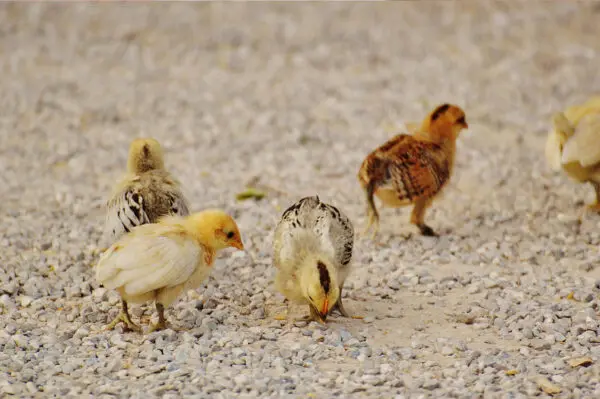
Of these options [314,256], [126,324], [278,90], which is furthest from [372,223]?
[278,90]

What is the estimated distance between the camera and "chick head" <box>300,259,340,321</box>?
529 centimetres

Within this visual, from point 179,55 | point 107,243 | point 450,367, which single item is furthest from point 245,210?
point 179,55

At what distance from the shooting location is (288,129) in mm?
9562

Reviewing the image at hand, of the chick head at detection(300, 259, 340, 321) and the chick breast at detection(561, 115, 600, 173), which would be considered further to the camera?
the chick breast at detection(561, 115, 600, 173)

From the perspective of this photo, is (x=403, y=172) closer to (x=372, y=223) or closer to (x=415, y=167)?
(x=415, y=167)

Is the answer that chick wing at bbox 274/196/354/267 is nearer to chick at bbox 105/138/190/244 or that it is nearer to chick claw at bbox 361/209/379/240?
chick at bbox 105/138/190/244

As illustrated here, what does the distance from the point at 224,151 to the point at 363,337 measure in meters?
3.97

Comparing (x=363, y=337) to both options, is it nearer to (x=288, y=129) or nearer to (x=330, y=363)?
(x=330, y=363)

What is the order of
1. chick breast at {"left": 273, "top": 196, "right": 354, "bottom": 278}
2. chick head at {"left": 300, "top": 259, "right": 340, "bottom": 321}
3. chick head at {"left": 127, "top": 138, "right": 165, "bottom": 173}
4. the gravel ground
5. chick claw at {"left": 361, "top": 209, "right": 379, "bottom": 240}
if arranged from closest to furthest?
the gravel ground
chick head at {"left": 300, "top": 259, "right": 340, "bottom": 321}
chick breast at {"left": 273, "top": 196, "right": 354, "bottom": 278}
chick head at {"left": 127, "top": 138, "right": 165, "bottom": 173}
chick claw at {"left": 361, "top": 209, "right": 379, "bottom": 240}

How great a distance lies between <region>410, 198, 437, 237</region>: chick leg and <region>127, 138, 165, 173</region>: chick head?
200 cm

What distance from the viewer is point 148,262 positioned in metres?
5.14

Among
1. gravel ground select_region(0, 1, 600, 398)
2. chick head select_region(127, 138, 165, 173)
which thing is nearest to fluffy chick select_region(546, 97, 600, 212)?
gravel ground select_region(0, 1, 600, 398)

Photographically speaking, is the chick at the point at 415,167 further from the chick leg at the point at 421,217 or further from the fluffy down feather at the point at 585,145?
the fluffy down feather at the point at 585,145

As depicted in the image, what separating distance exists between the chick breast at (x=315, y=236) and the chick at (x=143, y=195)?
2.31ft
